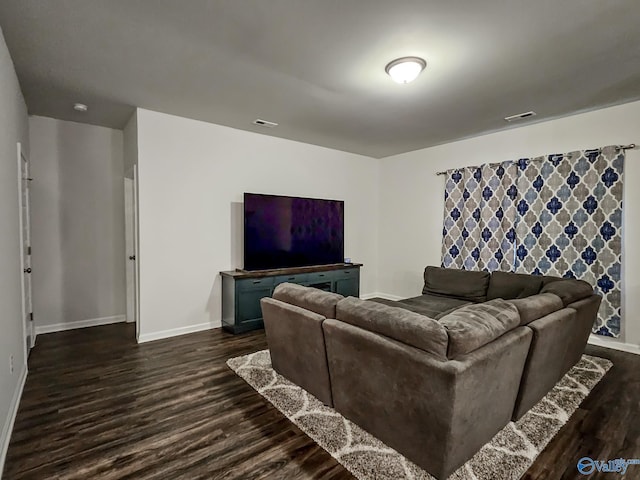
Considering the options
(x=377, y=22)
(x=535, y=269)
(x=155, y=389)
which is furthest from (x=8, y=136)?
(x=535, y=269)

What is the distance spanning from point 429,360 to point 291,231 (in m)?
3.43

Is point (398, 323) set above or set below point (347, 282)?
above

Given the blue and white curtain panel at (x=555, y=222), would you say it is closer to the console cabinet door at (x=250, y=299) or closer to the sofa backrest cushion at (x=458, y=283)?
the sofa backrest cushion at (x=458, y=283)

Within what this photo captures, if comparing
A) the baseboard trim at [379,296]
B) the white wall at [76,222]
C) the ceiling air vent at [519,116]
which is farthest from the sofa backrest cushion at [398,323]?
the baseboard trim at [379,296]

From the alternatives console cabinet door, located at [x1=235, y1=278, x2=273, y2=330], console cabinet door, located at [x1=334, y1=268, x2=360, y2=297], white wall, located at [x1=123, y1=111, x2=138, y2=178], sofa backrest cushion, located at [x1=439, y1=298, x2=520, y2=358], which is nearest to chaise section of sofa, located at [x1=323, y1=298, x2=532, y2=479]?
sofa backrest cushion, located at [x1=439, y1=298, x2=520, y2=358]

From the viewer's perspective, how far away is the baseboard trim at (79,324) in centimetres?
420

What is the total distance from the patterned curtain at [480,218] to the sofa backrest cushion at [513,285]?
682mm

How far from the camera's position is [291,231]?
4.89 meters

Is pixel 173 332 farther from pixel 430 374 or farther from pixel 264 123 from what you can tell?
pixel 430 374

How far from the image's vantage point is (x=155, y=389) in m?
2.77

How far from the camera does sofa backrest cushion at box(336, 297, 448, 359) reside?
1702 mm

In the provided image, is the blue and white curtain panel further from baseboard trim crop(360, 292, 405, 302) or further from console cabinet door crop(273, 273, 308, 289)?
console cabinet door crop(273, 273, 308, 289)

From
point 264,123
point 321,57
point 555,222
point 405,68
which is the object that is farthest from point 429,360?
point 264,123

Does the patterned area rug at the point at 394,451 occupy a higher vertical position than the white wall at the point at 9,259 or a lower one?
lower
